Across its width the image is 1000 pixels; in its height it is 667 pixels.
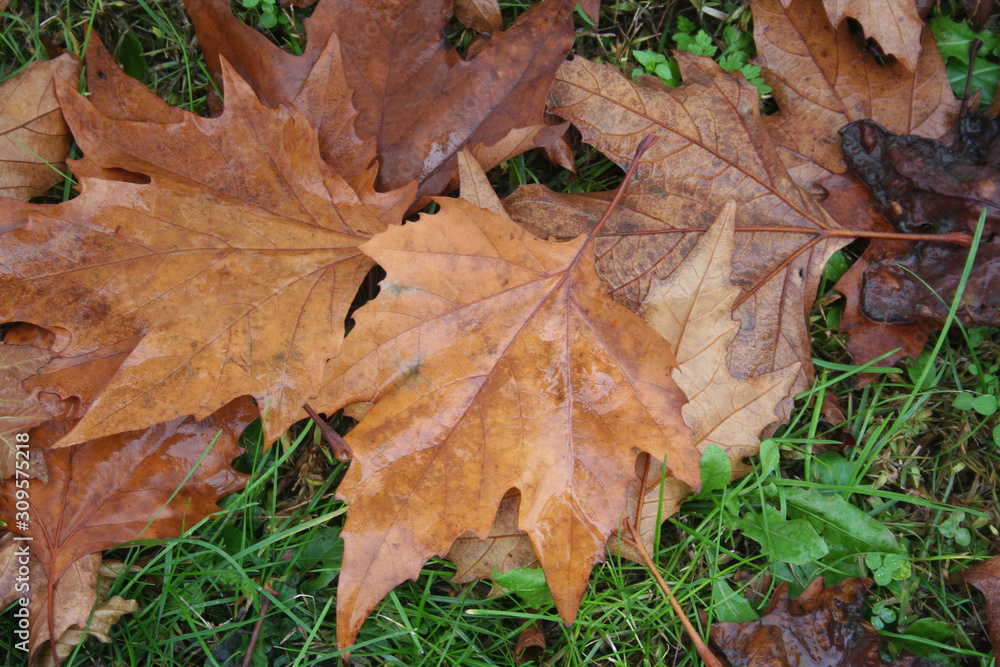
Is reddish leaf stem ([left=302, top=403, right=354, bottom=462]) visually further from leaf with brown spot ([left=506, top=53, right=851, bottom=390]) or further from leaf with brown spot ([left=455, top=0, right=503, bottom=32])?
leaf with brown spot ([left=455, top=0, right=503, bottom=32])

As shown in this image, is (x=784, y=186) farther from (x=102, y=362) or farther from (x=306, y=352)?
(x=102, y=362)

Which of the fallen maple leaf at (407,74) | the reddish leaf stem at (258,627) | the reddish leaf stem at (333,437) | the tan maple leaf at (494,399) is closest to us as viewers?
the tan maple leaf at (494,399)

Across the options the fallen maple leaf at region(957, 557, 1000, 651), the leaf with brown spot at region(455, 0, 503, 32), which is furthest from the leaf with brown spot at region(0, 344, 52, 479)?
the fallen maple leaf at region(957, 557, 1000, 651)

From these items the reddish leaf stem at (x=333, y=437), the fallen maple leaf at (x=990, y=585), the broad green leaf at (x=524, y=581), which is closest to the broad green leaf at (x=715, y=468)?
the broad green leaf at (x=524, y=581)

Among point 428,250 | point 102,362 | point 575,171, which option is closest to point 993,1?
point 575,171

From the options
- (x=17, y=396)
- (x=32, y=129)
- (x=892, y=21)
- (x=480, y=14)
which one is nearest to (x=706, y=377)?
(x=892, y=21)

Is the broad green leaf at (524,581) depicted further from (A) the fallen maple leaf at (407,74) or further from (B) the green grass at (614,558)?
(A) the fallen maple leaf at (407,74)

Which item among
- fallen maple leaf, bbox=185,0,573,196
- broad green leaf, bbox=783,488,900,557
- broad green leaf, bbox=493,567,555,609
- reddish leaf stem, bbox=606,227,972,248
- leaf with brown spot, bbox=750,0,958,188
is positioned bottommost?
broad green leaf, bbox=783,488,900,557
